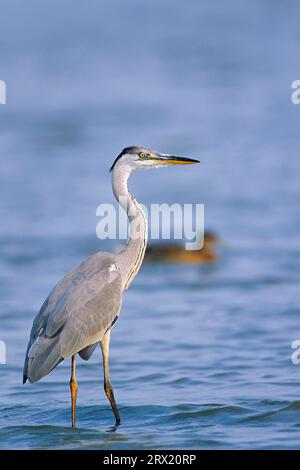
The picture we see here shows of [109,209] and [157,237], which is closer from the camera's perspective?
[157,237]

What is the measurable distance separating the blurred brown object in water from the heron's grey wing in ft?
21.2

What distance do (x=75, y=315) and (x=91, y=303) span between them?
0.16m

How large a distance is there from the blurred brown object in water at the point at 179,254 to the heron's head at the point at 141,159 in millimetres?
6248

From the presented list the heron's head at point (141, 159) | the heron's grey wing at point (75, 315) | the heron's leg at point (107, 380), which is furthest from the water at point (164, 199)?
the heron's head at point (141, 159)

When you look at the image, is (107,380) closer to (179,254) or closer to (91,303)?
(91,303)

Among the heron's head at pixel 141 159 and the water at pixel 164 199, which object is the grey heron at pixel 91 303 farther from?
the water at pixel 164 199

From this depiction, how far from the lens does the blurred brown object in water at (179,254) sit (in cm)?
A: 1530

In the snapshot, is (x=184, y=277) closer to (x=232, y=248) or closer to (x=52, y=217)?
(x=232, y=248)

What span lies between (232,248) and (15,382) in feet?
21.1

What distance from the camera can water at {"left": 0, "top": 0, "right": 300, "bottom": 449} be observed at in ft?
29.4

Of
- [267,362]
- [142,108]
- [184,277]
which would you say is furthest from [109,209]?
[142,108]

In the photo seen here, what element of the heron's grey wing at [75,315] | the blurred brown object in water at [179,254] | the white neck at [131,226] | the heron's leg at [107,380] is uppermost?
the blurred brown object in water at [179,254]

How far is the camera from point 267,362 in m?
10.4

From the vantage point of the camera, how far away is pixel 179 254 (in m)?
15.4
